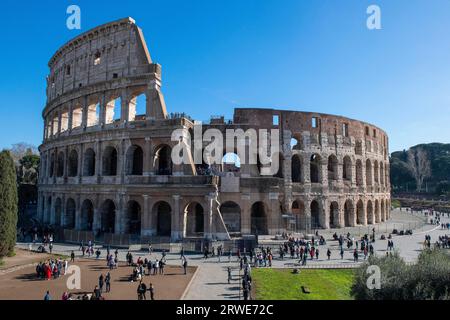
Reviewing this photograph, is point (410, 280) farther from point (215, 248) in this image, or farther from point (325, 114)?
point (325, 114)

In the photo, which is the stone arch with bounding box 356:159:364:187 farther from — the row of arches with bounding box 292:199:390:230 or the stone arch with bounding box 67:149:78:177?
the stone arch with bounding box 67:149:78:177

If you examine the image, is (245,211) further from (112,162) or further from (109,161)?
(112,162)

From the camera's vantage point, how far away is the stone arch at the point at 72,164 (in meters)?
33.8

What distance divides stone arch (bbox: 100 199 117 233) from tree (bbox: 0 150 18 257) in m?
8.58

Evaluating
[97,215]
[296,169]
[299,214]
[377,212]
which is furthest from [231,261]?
[377,212]

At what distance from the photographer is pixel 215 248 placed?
78.5 ft

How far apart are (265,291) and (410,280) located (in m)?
6.37

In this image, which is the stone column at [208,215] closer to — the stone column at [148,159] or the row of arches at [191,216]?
the row of arches at [191,216]

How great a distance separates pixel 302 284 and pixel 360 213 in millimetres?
25570

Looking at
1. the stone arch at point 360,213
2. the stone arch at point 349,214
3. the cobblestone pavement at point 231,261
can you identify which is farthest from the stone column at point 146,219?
the stone arch at point 360,213

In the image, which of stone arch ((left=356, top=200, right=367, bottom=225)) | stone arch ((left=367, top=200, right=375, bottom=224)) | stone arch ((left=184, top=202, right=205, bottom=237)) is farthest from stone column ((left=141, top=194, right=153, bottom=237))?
stone arch ((left=367, top=200, right=375, bottom=224))

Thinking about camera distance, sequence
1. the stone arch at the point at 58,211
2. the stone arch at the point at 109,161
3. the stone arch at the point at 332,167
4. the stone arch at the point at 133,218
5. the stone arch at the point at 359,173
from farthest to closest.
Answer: the stone arch at the point at 359,173 → the stone arch at the point at 332,167 → the stone arch at the point at 58,211 → the stone arch at the point at 109,161 → the stone arch at the point at 133,218

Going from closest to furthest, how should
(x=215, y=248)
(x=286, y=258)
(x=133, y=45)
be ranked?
1. (x=286, y=258)
2. (x=215, y=248)
3. (x=133, y=45)
